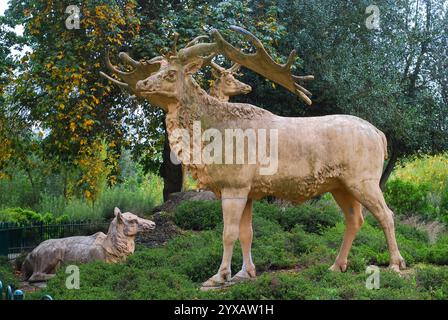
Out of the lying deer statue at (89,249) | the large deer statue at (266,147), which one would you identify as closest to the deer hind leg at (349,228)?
the large deer statue at (266,147)

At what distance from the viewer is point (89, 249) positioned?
1164cm

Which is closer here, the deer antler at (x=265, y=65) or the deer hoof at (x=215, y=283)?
the deer hoof at (x=215, y=283)

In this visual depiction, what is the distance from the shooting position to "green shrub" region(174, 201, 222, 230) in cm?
1465

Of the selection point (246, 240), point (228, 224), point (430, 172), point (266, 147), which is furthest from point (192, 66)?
point (430, 172)

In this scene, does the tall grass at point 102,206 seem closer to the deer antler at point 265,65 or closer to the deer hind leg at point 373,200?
the deer antler at point 265,65

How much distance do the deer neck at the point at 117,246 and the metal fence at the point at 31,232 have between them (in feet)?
11.6

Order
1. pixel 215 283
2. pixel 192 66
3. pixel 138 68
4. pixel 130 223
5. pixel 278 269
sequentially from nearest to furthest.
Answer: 1. pixel 215 283
2. pixel 192 66
3. pixel 138 68
4. pixel 278 269
5. pixel 130 223

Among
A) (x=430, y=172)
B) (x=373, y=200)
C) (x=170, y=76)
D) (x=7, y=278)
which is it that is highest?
(x=170, y=76)

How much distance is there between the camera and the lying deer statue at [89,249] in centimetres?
1147

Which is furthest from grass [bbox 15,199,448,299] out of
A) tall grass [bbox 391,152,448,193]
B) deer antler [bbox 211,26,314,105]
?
tall grass [bbox 391,152,448,193]

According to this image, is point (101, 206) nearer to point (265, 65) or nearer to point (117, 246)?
point (117, 246)

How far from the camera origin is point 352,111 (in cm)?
1862

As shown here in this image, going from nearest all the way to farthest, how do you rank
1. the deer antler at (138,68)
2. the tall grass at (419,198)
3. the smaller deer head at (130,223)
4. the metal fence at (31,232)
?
the deer antler at (138,68), the smaller deer head at (130,223), the metal fence at (31,232), the tall grass at (419,198)

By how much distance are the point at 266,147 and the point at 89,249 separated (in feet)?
11.9
